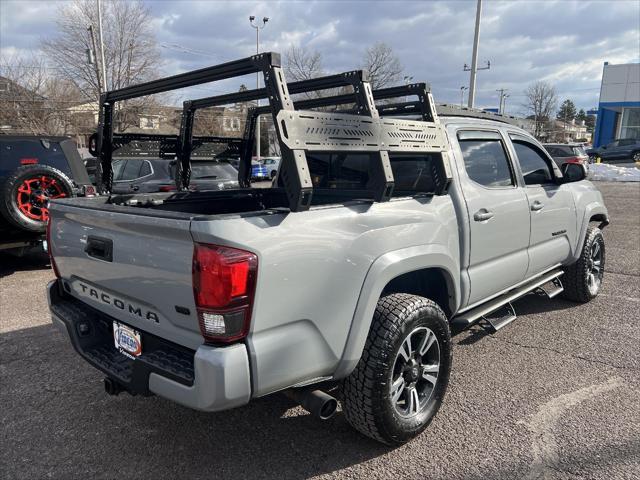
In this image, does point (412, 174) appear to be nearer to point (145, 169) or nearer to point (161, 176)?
point (161, 176)

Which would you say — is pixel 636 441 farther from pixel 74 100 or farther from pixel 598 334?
pixel 74 100

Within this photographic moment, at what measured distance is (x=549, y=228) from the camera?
429 cm

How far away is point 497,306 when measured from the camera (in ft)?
12.2

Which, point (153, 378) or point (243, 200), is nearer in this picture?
point (153, 378)

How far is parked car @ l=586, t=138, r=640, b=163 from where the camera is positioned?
31.0 m

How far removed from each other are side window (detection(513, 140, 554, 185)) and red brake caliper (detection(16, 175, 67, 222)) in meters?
5.47

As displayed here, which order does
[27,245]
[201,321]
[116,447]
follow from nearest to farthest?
[201,321]
[116,447]
[27,245]

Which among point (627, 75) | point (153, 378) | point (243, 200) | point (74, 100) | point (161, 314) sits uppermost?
point (627, 75)

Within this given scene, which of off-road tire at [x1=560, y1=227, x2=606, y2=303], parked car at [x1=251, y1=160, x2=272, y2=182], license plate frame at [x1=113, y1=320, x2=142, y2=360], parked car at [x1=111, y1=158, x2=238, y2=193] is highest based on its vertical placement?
parked car at [x1=111, y1=158, x2=238, y2=193]

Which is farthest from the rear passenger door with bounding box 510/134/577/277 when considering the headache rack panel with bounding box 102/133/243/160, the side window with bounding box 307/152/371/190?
the headache rack panel with bounding box 102/133/243/160

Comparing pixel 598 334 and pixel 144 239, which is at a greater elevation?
pixel 144 239

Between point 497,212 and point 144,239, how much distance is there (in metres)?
2.51

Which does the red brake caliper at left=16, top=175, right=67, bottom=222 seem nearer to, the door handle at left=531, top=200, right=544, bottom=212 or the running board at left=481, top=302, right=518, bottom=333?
the running board at left=481, top=302, right=518, bottom=333

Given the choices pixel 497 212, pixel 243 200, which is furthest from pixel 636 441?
pixel 243 200
